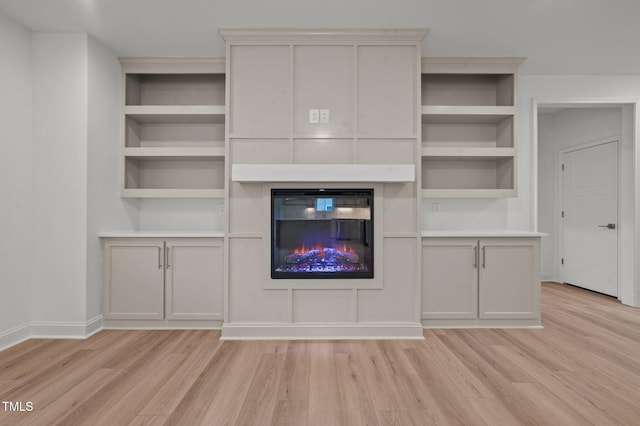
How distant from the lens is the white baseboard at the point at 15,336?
2.60m

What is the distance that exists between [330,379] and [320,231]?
1187 mm

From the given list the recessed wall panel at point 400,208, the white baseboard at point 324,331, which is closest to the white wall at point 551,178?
the recessed wall panel at point 400,208

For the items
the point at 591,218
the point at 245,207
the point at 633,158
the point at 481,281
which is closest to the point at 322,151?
the point at 245,207

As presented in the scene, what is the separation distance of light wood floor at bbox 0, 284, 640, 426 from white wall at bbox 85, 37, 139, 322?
57cm

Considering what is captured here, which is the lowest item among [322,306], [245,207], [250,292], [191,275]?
[322,306]

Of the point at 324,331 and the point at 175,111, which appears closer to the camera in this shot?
the point at 324,331

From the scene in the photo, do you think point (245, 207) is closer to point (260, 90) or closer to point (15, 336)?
point (260, 90)

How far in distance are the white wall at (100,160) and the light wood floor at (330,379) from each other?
57 centimetres

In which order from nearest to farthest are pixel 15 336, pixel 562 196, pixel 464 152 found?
pixel 15 336 → pixel 464 152 → pixel 562 196

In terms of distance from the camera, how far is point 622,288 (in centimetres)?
396

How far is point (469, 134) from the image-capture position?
11.8 ft

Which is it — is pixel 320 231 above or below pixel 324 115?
below

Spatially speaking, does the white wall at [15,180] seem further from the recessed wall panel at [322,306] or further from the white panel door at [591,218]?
the white panel door at [591,218]

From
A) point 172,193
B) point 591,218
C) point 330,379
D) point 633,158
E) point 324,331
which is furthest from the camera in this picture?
point 591,218
